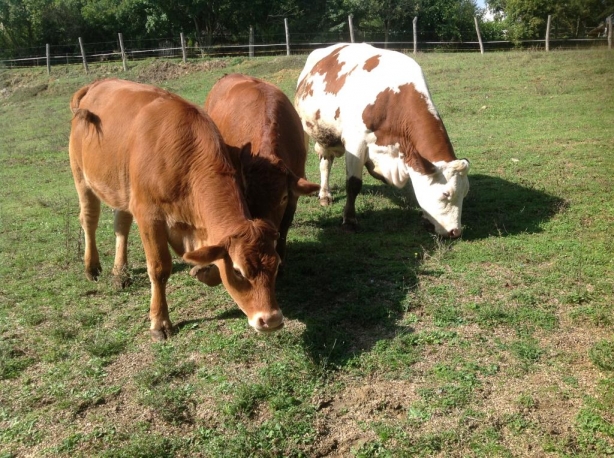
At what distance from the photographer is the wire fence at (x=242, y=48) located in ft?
88.7

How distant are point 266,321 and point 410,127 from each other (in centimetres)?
349

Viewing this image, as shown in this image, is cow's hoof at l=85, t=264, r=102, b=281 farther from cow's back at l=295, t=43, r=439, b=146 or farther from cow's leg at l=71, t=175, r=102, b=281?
cow's back at l=295, t=43, r=439, b=146

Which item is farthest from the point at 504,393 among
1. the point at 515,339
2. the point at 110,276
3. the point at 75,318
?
the point at 110,276

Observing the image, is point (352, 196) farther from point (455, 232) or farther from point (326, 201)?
point (455, 232)

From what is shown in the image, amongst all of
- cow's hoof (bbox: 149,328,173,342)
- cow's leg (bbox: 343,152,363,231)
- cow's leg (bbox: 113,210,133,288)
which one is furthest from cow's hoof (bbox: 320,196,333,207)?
cow's hoof (bbox: 149,328,173,342)

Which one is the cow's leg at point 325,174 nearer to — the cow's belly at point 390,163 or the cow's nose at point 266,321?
the cow's belly at point 390,163

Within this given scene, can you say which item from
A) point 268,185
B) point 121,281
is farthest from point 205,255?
point 121,281

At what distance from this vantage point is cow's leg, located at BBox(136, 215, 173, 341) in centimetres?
446

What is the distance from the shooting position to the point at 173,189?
14.1 feet

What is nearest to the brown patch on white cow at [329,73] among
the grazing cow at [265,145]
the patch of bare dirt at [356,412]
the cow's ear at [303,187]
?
the grazing cow at [265,145]

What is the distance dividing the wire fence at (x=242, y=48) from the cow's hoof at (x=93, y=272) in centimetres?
2047

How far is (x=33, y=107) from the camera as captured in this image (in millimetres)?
23078

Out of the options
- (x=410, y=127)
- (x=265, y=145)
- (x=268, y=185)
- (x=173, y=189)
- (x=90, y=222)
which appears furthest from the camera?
(x=410, y=127)

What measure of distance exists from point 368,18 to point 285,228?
38.2 m
